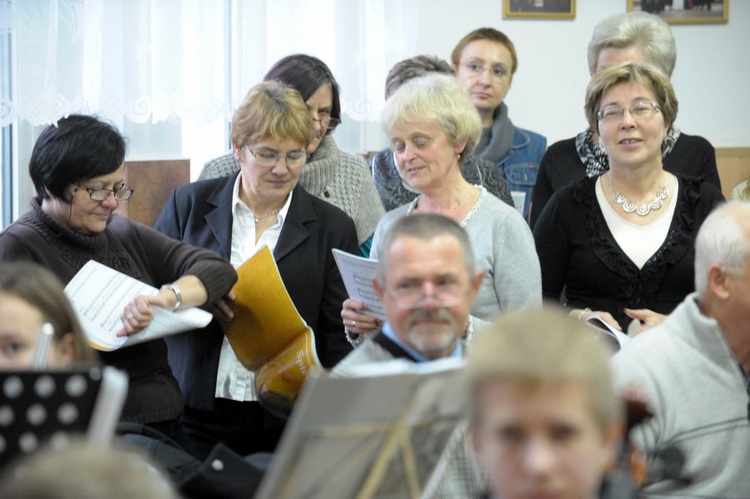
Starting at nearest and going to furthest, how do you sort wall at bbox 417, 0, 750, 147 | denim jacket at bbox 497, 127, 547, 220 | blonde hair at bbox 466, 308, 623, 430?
blonde hair at bbox 466, 308, 623, 430 → denim jacket at bbox 497, 127, 547, 220 → wall at bbox 417, 0, 750, 147

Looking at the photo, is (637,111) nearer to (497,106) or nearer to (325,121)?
(325,121)

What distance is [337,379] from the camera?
1.46 m

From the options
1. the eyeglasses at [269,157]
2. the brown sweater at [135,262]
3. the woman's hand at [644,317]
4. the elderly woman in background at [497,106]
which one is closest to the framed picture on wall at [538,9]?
the elderly woman in background at [497,106]

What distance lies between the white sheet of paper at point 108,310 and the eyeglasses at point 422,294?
2.63ft

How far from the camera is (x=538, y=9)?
5.00 meters

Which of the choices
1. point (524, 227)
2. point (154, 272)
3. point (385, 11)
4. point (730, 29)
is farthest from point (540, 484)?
point (730, 29)

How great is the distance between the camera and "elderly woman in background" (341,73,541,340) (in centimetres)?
300

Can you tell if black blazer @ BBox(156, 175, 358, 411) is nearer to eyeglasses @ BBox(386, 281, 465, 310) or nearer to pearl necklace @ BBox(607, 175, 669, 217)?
pearl necklace @ BBox(607, 175, 669, 217)

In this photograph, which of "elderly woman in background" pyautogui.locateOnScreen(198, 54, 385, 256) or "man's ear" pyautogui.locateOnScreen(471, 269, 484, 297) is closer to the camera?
"man's ear" pyautogui.locateOnScreen(471, 269, 484, 297)

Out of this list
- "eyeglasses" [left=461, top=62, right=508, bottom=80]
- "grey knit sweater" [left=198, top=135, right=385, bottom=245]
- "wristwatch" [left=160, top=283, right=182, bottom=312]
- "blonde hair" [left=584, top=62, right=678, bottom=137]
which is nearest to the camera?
"wristwatch" [left=160, top=283, right=182, bottom=312]

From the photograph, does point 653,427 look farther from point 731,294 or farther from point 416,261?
point 416,261

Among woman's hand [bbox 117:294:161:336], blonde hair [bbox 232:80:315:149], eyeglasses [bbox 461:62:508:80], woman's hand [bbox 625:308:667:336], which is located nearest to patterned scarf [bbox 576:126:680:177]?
woman's hand [bbox 625:308:667:336]

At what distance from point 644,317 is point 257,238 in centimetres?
116

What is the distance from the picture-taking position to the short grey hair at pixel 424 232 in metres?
2.30
